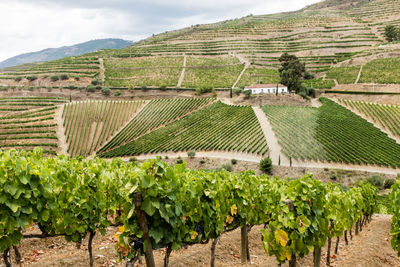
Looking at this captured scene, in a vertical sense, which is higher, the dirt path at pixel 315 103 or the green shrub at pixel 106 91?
the green shrub at pixel 106 91

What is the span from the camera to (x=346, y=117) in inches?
2245

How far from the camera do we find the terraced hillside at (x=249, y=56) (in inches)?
3401

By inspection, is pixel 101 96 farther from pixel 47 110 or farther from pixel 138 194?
pixel 138 194

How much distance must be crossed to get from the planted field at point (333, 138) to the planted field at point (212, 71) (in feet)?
97.1

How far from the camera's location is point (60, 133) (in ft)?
182

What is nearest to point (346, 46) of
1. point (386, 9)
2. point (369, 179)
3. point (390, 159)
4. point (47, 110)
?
point (386, 9)

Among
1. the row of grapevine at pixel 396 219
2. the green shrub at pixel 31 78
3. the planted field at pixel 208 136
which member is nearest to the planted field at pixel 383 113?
the planted field at pixel 208 136

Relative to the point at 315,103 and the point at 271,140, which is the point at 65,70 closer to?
the point at 271,140

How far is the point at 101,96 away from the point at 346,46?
92166mm

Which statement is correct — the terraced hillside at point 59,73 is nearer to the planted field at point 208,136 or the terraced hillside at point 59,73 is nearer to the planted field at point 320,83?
the planted field at point 208,136

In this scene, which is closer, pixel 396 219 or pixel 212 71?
pixel 396 219

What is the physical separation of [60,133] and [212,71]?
56.4m

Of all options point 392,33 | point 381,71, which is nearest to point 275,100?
point 381,71

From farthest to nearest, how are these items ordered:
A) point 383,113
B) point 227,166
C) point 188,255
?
point 383,113
point 227,166
point 188,255
